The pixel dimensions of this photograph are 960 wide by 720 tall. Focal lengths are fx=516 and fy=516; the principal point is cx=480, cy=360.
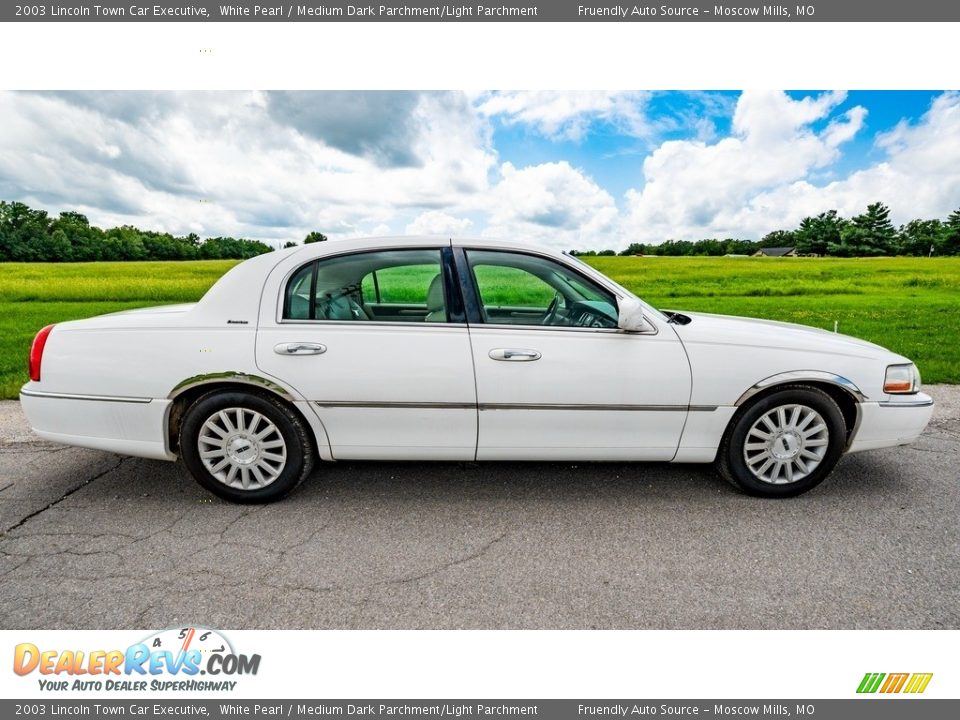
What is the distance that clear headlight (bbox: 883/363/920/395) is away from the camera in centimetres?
315

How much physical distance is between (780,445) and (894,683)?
4.57 feet

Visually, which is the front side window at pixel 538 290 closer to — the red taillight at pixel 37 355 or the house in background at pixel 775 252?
the red taillight at pixel 37 355

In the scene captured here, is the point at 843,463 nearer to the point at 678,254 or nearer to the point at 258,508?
the point at 258,508

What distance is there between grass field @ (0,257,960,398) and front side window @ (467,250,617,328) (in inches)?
221

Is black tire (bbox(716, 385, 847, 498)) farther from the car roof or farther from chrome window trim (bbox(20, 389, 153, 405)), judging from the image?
chrome window trim (bbox(20, 389, 153, 405))

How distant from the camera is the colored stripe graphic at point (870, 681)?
6.34 ft

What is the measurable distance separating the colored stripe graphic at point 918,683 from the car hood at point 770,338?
1678 mm

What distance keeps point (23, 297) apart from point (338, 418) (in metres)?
18.5

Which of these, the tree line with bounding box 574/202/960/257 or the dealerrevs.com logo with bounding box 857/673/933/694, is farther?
the tree line with bounding box 574/202/960/257

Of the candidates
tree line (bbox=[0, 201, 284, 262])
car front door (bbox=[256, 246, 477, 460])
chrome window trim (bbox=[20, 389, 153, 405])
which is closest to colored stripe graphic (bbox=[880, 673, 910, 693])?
car front door (bbox=[256, 246, 477, 460])

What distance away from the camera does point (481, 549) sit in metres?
2.64

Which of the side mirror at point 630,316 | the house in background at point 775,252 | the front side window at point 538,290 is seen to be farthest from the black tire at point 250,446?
the house in background at point 775,252

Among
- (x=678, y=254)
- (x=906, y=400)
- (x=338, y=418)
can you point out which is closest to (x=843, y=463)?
(x=906, y=400)

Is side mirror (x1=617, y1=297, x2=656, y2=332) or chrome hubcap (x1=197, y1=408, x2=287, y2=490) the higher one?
side mirror (x1=617, y1=297, x2=656, y2=332)
